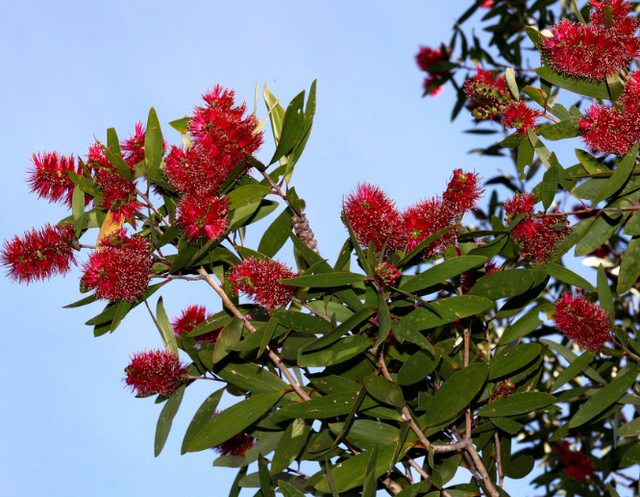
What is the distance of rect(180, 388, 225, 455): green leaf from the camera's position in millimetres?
1555

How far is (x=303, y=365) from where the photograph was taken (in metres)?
1.31

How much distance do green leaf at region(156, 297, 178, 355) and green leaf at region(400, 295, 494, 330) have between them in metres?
0.64

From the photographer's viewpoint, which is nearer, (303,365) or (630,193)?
(303,365)

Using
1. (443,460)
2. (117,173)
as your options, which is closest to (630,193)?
(443,460)

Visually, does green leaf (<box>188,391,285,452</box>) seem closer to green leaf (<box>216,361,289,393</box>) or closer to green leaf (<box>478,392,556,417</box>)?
green leaf (<box>216,361,289,393</box>)

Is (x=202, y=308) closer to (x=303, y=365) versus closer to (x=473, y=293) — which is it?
(x=303, y=365)

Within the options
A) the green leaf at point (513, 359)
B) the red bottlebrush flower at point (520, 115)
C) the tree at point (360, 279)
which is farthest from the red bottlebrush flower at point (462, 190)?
the green leaf at point (513, 359)

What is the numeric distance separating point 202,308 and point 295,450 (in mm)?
477

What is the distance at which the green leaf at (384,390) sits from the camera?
1248 mm

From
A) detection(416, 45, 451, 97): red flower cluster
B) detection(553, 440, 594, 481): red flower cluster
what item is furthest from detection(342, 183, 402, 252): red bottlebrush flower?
detection(416, 45, 451, 97): red flower cluster

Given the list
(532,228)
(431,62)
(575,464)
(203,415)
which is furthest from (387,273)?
(431,62)

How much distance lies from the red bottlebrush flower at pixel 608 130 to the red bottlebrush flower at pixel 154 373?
119 cm

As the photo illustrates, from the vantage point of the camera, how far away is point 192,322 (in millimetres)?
1600

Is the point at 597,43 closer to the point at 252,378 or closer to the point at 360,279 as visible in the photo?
the point at 360,279
